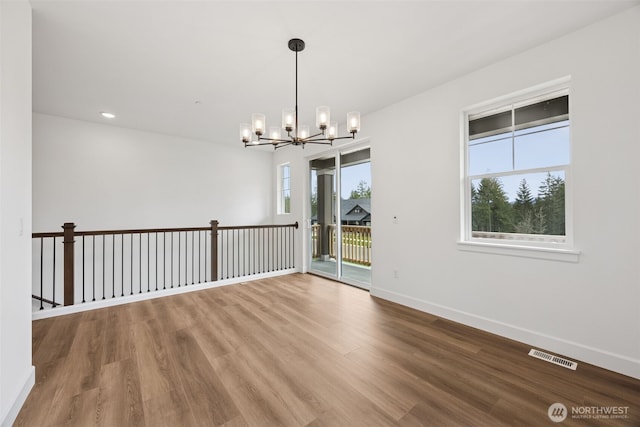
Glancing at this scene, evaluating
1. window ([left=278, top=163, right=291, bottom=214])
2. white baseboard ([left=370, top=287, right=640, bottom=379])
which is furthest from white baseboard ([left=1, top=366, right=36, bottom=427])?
window ([left=278, top=163, right=291, bottom=214])

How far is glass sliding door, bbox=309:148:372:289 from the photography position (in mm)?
4539

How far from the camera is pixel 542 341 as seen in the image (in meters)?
2.42

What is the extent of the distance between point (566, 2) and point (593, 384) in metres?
2.72

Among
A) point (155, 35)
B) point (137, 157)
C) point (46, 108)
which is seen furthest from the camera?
point (137, 157)

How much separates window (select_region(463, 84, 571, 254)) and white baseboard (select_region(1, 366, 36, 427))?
3817mm

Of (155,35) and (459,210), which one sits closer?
(155,35)

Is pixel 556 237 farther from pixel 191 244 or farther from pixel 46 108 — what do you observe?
pixel 46 108

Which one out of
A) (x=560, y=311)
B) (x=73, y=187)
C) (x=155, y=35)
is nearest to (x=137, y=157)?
(x=73, y=187)

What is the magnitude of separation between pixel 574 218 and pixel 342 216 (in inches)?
121

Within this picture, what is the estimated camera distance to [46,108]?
3820 millimetres

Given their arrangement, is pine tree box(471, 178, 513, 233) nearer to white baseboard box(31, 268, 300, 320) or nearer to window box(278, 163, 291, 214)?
white baseboard box(31, 268, 300, 320)

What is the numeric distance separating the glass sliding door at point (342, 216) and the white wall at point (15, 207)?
3.71 meters

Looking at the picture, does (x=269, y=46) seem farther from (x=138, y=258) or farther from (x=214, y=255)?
(x=138, y=258)

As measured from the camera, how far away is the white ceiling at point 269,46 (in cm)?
200
